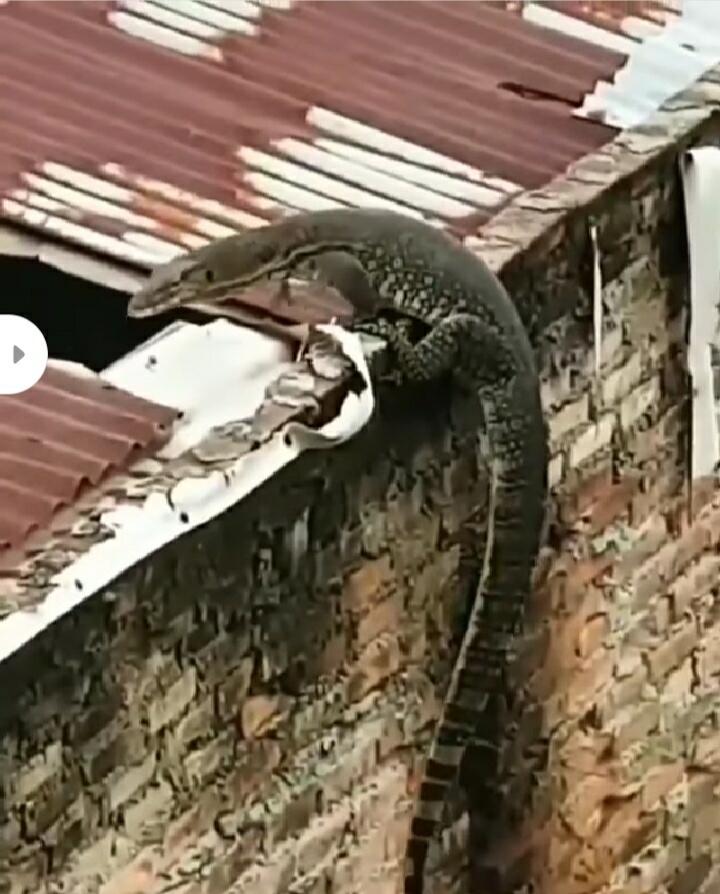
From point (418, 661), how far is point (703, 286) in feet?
2.66

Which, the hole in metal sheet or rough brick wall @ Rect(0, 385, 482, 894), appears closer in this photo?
rough brick wall @ Rect(0, 385, 482, 894)

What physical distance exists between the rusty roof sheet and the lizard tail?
0.34 metres

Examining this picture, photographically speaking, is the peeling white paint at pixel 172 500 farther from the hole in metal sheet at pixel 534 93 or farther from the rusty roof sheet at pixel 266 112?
the hole in metal sheet at pixel 534 93

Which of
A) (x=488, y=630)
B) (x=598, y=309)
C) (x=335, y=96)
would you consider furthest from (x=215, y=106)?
(x=488, y=630)

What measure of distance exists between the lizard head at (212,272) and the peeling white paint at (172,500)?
0.16ft

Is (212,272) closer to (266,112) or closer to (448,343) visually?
(448,343)

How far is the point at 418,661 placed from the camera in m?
3.38

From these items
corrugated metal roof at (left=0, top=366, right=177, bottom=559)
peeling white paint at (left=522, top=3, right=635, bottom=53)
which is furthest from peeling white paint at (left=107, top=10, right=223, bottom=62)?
corrugated metal roof at (left=0, top=366, right=177, bottom=559)

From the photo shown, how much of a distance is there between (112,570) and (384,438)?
2.09 ft

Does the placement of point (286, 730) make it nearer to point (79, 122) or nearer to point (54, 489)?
point (54, 489)

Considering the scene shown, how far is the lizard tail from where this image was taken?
328 cm

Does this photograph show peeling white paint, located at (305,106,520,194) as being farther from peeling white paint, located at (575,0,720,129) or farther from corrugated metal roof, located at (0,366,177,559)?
corrugated metal roof, located at (0,366,177,559)

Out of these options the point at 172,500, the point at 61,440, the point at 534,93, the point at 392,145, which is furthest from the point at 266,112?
the point at 172,500

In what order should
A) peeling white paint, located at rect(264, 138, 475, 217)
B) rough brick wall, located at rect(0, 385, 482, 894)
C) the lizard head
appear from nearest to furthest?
1. rough brick wall, located at rect(0, 385, 482, 894)
2. the lizard head
3. peeling white paint, located at rect(264, 138, 475, 217)
